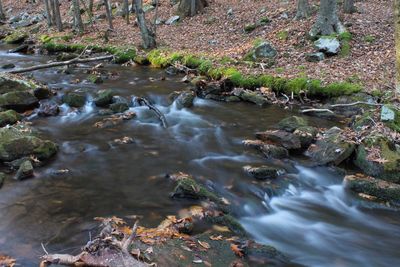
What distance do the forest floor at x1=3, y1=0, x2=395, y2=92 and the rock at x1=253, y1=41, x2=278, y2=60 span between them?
13.5 inches

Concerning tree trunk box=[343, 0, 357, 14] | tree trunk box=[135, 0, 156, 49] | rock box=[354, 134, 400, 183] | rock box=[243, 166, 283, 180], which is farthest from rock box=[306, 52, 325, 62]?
tree trunk box=[135, 0, 156, 49]

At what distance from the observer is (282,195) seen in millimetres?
8164

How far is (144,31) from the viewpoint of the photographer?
19891 mm

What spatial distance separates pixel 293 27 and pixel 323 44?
2.78 meters

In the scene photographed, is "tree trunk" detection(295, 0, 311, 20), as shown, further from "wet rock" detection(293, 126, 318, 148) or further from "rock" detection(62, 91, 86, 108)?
"rock" detection(62, 91, 86, 108)

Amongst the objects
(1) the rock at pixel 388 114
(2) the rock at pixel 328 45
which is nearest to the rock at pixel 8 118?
(1) the rock at pixel 388 114

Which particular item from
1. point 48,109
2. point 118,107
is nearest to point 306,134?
point 118,107

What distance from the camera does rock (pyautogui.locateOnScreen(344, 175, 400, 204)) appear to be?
7.92 m

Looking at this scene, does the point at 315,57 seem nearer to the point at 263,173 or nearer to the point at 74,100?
the point at 263,173

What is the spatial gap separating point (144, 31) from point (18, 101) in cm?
889

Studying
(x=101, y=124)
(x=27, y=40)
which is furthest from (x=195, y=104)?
(x=27, y=40)

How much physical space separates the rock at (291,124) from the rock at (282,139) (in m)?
0.32

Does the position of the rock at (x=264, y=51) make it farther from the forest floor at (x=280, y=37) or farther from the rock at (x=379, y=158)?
the rock at (x=379, y=158)

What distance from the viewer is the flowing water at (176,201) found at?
658cm
